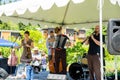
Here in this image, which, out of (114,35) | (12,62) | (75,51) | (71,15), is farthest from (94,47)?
(12,62)

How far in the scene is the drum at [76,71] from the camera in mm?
12148

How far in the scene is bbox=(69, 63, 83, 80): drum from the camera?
39.9 ft

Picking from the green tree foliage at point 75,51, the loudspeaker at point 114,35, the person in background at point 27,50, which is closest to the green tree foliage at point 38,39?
the green tree foliage at point 75,51

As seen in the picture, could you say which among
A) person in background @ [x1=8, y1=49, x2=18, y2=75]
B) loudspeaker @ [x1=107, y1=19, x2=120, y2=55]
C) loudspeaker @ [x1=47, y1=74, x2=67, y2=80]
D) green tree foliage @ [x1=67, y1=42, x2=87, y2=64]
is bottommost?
loudspeaker @ [x1=47, y1=74, x2=67, y2=80]

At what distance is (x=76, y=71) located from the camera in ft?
40.3

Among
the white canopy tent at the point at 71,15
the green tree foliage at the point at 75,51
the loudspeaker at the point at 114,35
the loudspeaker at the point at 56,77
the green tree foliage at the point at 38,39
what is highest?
the white canopy tent at the point at 71,15

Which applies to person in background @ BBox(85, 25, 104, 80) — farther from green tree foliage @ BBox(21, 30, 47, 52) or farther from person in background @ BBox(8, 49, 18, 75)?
green tree foliage @ BBox(21, 30, 47, 52)

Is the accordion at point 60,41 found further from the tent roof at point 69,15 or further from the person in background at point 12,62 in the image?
the person in background at point 12,62

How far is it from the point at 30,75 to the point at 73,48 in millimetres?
4045

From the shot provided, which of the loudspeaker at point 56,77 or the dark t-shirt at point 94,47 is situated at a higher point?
the dark t-shirt at point 94,47

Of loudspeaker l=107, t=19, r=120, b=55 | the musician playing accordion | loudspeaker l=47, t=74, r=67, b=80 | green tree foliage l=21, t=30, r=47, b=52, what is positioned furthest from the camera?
green tree foliage l=21, t=30, r=47, b=52

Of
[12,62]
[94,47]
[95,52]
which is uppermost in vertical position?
[94,47]

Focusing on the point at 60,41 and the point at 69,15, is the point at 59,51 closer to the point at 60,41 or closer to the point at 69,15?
the point at 60,41

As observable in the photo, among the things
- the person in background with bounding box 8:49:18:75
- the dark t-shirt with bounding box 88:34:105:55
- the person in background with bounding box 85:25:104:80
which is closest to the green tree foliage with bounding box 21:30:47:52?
the person in background with bounding box 8:49:18:75
